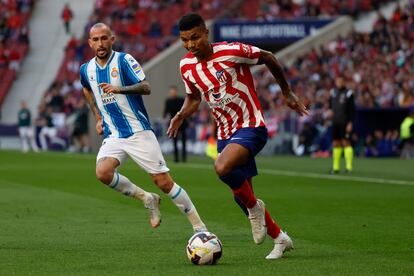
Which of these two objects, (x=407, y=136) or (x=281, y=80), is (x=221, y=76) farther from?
(x=407, y=136)

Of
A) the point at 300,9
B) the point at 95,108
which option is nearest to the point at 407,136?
the point at 300,9

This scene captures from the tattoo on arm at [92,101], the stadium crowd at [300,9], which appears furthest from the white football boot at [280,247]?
the stadium crowd at [300,9]

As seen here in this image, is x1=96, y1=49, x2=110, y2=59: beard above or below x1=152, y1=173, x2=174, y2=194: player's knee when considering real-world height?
above

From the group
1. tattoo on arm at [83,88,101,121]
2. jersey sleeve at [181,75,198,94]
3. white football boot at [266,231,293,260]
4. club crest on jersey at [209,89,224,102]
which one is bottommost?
white football boot at [266,231,293,260]

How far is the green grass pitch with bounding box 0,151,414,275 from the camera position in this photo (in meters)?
9.55

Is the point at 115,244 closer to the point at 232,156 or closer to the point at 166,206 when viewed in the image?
the point at 232,156

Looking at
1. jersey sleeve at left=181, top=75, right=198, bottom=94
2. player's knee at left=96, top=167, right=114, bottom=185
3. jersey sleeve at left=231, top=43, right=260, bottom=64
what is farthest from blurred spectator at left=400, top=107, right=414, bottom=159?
jersey sleeve at left=231, top=43, right=260, bottom=64

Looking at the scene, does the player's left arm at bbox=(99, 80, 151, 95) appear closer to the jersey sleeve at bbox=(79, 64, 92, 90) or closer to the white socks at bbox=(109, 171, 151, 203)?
the jersey sleeve at bbox=(79, 64, 92, 90)

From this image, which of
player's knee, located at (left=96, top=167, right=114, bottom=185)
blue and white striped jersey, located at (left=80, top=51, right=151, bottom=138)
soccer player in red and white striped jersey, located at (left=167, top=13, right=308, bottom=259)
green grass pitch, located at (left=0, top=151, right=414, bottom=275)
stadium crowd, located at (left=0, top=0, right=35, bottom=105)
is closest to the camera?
green grass pitch, located at (left=0, top=151, right=414, bottom=275)

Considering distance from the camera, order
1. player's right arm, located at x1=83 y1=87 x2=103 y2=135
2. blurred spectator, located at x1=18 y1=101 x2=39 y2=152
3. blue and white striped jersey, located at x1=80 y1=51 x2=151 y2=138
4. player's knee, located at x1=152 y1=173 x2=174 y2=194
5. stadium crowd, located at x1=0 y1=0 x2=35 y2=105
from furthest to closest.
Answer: stadium crowd, located at x1=0 y1=0 x2=35 y2=105
blurred spectator, located at x1=18 y1=101 x2=39 y2=152
player's right arm, located at x1=83 y1=87 x2=103 y2=135
blue and white striped jersey, located at x1=80 y1=51 x2=151 y2=138
player's knee, located at x1=152 y1=173 x2=174 y2=194

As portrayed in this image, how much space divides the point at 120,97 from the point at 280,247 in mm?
2641

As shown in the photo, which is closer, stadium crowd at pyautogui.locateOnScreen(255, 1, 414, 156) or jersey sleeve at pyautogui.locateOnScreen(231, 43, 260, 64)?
jersey sleeve at pyautogui.locateOnScreen(231, 43, 260, 64)

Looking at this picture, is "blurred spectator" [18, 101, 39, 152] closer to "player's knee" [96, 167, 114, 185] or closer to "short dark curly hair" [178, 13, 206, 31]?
"player's knee" [96, 167, 114, 185]

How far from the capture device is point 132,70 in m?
11.6
